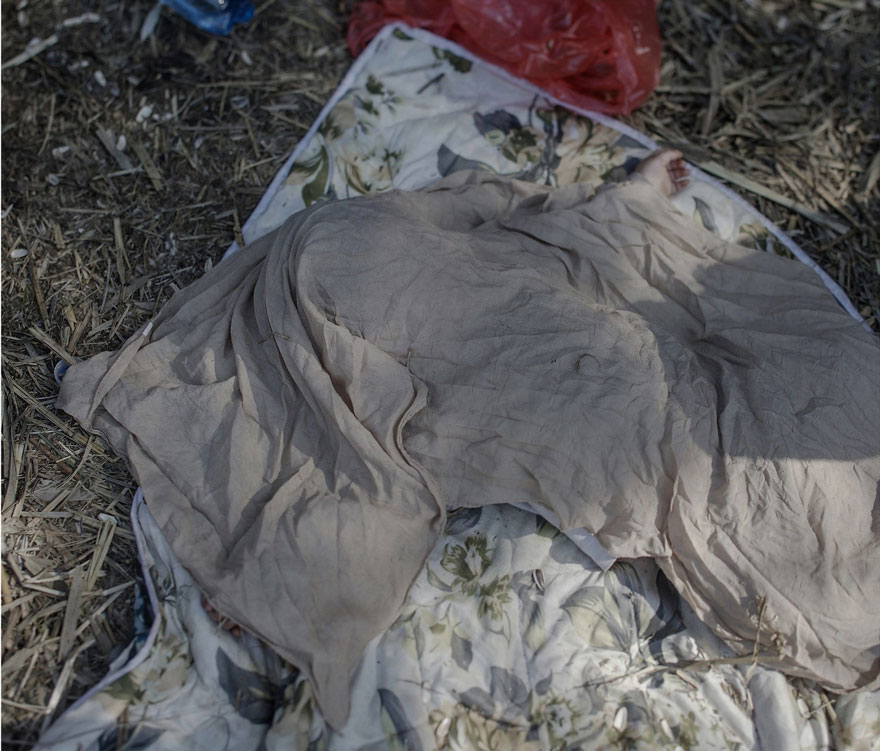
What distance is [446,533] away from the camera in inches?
66.9

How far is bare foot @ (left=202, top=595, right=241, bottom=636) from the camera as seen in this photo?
1.55 metres

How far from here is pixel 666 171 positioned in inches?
89.4

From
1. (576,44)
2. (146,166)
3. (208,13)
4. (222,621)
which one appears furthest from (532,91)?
(222,621)

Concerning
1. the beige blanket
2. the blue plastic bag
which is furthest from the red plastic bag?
the beige blanket

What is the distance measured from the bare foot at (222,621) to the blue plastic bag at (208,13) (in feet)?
6.16

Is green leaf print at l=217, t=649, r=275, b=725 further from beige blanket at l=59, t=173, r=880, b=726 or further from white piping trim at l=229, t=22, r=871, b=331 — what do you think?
white piping trim at l=229, t=22, r=871, b=331

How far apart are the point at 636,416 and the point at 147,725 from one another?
114 centimetres

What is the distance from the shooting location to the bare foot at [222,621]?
61.2 inches

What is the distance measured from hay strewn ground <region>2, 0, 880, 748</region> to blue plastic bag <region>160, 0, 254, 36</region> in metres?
0.05

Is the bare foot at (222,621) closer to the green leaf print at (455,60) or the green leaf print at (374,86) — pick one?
the green leaf print at (374,86)

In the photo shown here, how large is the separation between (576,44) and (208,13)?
1200 mm

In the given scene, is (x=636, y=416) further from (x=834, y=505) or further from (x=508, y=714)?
(x=508, y=714)

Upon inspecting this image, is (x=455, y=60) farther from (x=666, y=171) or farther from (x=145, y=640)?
(x=145, y=640)

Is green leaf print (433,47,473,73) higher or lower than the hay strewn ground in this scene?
higher
